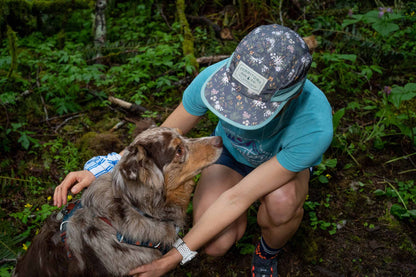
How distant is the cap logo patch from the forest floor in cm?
185

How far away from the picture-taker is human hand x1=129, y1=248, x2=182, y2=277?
2309mm

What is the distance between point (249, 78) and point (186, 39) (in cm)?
380

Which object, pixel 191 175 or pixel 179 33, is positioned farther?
pixel 179 33

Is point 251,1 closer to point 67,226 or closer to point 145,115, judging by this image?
point 145,115

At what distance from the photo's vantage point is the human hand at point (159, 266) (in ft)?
7.57

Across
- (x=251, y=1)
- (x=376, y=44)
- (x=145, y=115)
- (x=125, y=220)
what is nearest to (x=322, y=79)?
(x=376, y=44)

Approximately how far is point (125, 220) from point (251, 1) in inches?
198

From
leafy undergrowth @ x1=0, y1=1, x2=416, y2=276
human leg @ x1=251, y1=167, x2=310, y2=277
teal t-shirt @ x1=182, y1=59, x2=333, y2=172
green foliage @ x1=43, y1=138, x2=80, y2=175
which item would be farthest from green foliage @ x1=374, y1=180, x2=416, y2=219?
green foliage @ x1=43, y1=138, x2=80, y2=175

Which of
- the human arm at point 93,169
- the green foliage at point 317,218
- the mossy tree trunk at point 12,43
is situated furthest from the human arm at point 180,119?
the mossy tree trunk at point 12,43

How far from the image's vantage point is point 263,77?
2006mm

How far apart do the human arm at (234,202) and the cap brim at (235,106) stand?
48 centimetres

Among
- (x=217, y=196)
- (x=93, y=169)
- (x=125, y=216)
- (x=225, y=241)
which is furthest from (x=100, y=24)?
(x=225, y=241)

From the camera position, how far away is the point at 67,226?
226cm

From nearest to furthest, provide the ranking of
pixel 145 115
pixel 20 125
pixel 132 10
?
1. pixel 20 125
2. pixel 145 115
3. pixel 132 10
